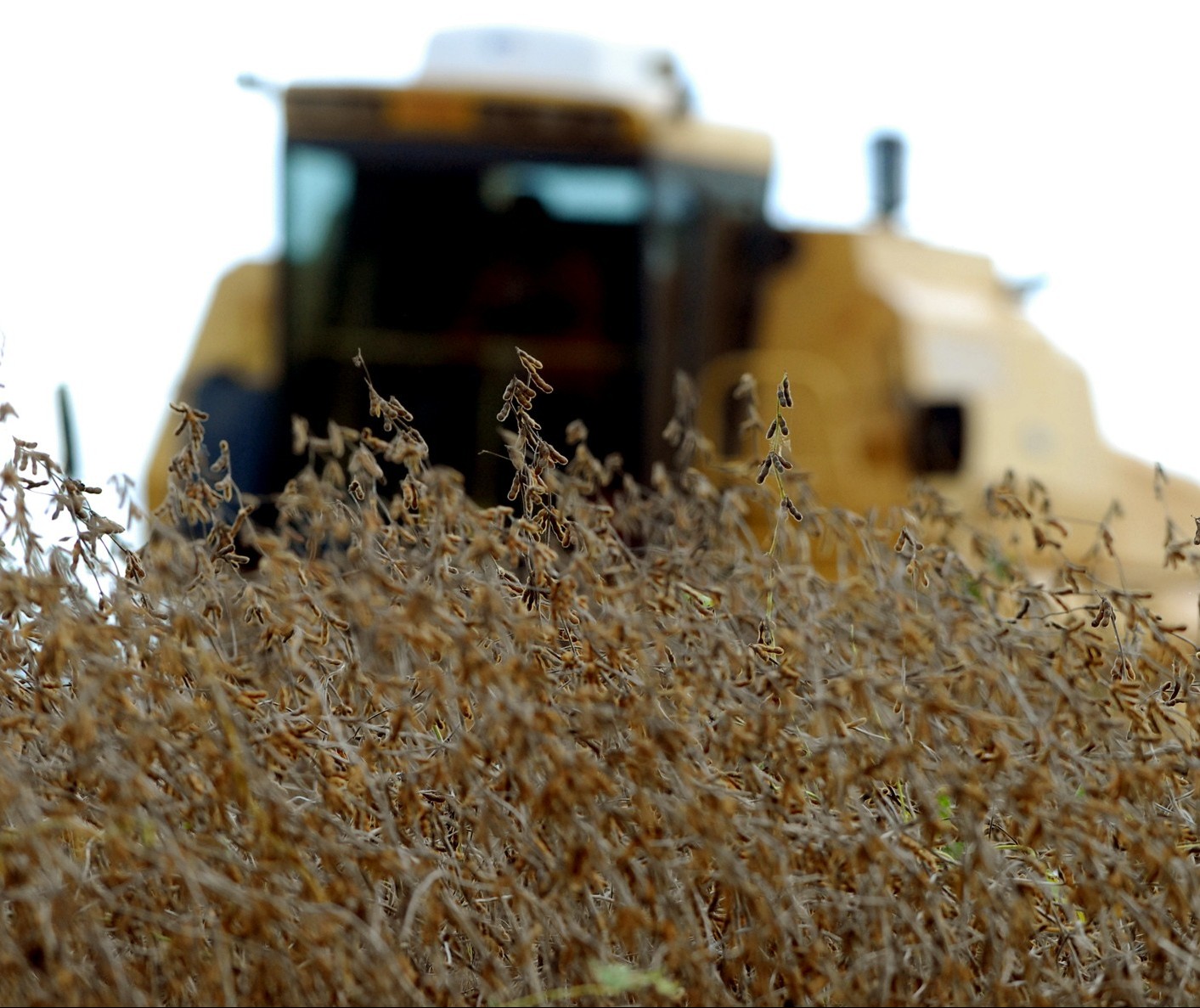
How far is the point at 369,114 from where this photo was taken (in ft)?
27.5

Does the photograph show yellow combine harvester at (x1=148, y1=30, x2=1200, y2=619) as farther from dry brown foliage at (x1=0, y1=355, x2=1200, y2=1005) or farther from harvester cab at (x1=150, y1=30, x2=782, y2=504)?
dry brown foliage at (x1=0, y1=355, x2=1200, y2=1005)

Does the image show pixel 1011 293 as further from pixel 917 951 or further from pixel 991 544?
pixel 917 951

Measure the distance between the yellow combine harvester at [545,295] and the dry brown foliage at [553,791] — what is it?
5574 mm

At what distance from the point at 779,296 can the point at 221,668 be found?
24.6ft

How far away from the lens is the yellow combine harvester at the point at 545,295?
844 centimetres

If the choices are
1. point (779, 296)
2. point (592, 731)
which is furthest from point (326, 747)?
point (779, 296)

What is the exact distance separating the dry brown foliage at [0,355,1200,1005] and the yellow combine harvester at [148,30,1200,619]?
18.3 ft

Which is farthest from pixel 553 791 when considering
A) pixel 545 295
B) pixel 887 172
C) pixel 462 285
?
pixel 887 172

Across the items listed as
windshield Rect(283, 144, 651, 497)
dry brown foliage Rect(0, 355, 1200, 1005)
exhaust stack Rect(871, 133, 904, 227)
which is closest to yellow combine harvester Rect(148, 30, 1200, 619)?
windshield Rect(283, 144, 651, 497)

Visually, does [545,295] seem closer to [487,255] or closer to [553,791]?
[487,255]

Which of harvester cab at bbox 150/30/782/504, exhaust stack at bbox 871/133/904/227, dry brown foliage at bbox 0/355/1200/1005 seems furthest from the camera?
exhaust stack at bbox 871/133/904/227

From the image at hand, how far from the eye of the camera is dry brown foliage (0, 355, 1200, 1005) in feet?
6.46

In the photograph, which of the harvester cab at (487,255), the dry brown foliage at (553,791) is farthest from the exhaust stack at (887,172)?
the dry brown foliage at (553,791)

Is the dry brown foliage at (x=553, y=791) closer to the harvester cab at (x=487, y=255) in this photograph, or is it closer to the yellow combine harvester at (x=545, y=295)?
the yellow combine harvester at (x=545, y=295)
